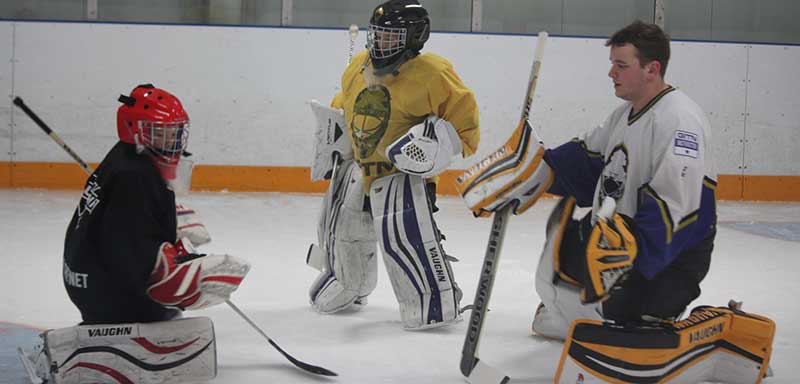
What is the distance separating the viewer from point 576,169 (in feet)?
10.0

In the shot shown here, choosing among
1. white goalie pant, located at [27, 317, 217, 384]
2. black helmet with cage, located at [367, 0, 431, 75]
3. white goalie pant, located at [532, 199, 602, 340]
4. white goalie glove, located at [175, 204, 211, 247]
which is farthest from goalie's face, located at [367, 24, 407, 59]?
white goalie pant, located at [27, 317, 217, 384]

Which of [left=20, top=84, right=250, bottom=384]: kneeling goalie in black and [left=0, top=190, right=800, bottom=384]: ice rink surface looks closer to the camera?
[left=20, top=84, right=250, bottom=384]: kneeling goalie in black

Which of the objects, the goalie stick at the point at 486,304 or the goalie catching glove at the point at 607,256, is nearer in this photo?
the goalie catching glove at the point at 607,256

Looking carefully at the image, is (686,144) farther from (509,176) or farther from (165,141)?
(165,141)

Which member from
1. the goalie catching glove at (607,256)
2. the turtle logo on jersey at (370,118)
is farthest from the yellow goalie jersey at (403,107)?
the goalie catching glove at (607,256)

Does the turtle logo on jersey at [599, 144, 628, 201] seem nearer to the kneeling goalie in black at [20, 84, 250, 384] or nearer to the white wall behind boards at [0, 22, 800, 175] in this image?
the kneeling goalie in black at [20, 84, 250, 384]

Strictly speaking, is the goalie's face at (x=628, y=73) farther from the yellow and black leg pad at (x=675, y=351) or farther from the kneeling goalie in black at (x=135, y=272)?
the kneeling goalie in black at (x=135, y=272)

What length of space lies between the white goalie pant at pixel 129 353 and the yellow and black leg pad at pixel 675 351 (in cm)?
99

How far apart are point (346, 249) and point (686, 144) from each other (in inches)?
56.0

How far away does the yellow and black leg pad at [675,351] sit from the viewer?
2.63 meters

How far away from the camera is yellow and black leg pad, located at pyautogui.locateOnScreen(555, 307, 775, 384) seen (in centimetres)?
263

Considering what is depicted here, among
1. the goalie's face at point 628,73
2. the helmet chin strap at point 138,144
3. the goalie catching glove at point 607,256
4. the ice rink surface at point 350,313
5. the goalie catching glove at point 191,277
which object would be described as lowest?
the ice rink surface at point 350,313

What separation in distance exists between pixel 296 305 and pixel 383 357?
0.79m

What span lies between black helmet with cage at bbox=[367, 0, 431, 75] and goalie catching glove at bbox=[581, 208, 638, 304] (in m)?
1.14
